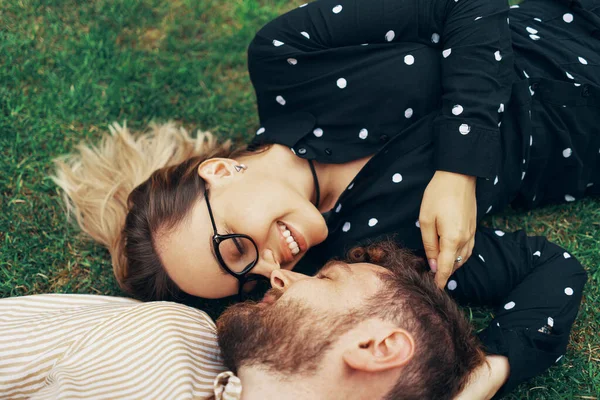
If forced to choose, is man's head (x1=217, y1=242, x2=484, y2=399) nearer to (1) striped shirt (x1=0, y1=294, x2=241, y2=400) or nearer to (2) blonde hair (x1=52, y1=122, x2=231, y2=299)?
(1) striped shirt (x1=0, y1=294, x2=241, y2=400)

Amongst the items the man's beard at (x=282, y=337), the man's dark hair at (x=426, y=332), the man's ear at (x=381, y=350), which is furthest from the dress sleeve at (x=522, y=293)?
the man's beard at (x=282, y=337)

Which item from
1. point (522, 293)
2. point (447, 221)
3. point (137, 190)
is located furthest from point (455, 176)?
point (137, 190)

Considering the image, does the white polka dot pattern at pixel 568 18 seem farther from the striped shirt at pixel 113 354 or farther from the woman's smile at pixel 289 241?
the striped shirt at pixel 113 354

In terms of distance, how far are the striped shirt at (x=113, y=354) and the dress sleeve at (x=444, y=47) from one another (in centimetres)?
140

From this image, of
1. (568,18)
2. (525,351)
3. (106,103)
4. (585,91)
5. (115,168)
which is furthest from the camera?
(106,103)

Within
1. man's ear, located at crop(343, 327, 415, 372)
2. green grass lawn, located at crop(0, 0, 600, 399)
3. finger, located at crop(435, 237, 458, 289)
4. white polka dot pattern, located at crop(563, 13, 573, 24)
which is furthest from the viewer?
white polka dot pattern, located at crop(563, 13, 573, 24)

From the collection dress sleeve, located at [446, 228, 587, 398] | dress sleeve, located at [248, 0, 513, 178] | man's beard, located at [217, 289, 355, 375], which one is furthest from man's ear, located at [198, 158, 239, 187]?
dress sleeve, located at [446, 228, 587, 398]

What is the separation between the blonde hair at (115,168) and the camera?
123 inches

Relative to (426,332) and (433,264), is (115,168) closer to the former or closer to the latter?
(433,264)

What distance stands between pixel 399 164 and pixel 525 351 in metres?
1.10

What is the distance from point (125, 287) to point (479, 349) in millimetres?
1837

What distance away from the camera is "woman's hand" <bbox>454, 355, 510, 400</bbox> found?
2.39m

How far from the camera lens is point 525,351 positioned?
254 centimetres

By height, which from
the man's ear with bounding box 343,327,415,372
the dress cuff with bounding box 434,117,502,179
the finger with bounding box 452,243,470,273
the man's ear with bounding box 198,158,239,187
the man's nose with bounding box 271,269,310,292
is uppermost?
the man's ear with bounding box 198,158,239,187
